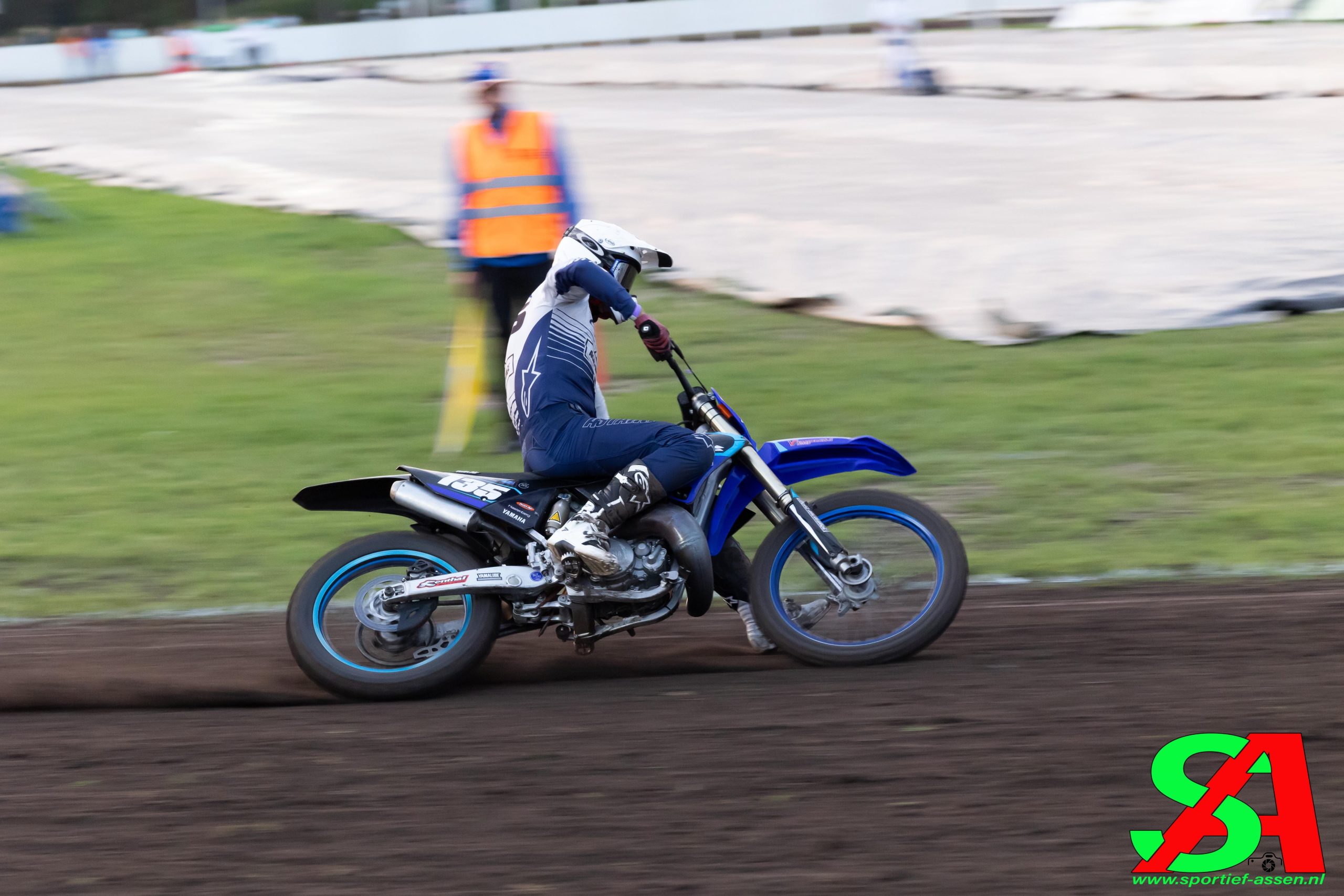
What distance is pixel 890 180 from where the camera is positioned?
16.3 m

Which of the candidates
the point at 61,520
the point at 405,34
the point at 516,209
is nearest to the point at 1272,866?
the point at 516,209

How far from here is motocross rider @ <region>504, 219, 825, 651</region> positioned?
5449 millimetres

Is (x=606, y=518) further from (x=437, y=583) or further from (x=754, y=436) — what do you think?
(x=754, y=436)

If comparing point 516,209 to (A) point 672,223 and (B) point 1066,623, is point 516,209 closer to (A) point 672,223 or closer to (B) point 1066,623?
(B) point 1066,623

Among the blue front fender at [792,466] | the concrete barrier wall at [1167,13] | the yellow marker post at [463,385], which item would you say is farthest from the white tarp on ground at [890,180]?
the blue front fender at [792,466]

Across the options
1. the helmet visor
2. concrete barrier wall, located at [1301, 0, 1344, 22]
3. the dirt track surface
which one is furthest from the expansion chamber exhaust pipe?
concrete barrier wall, located at [1301, 0, 1344, 22]

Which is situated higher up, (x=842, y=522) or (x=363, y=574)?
(x=842, y=522)

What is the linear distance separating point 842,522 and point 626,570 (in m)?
0.89

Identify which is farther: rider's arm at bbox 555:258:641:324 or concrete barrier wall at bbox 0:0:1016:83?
concrete barrier wall at bbox 0:0:1016:83

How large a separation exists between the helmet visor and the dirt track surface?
155 centimetres

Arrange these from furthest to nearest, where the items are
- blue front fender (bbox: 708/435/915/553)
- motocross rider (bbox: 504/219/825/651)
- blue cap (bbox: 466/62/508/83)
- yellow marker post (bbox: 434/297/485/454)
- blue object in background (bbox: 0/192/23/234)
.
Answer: blue object in background (bbox: 0/192/23/234), yellow marker post (bbox: 434/297/485/454), blue cap (bbox: 466/62/508/83), blue front fender (bbox: 708/435/915/553), motocross rider (bbox: 504/219/825/651)

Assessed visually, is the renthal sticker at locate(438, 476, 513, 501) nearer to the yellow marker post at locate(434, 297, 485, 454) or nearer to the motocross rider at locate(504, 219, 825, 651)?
the motocross rider at locate(504, 219, 825, 651)

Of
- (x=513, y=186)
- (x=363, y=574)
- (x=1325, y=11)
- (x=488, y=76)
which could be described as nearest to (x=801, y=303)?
(x=513, y=186)

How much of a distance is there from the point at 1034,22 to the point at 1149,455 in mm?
31209
